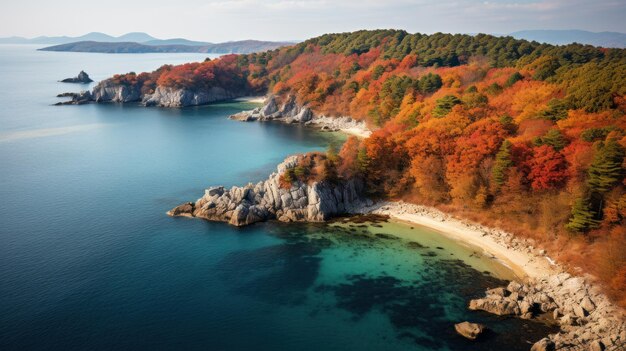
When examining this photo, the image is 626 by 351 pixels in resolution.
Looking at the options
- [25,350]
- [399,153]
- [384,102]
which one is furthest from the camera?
[384,102]

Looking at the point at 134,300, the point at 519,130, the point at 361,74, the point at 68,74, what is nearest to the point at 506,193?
the point at 519,130

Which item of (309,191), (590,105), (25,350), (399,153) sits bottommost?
(25,350)

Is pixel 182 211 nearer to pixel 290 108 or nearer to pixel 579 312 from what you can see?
pixel 579 312

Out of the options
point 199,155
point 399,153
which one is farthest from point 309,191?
point 199,155

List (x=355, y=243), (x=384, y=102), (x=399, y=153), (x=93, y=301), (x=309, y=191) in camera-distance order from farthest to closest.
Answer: (x=384, y=102)
(x=399, y=153)
(x=309, y=191)
(x=355, y=243)
(x=93, y=301)

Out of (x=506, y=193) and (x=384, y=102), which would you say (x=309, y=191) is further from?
(x=384, y=102)

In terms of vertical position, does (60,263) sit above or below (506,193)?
below

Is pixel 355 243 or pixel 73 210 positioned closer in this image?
pixel 355 243

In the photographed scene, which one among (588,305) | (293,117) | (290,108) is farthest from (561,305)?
(290,108)
